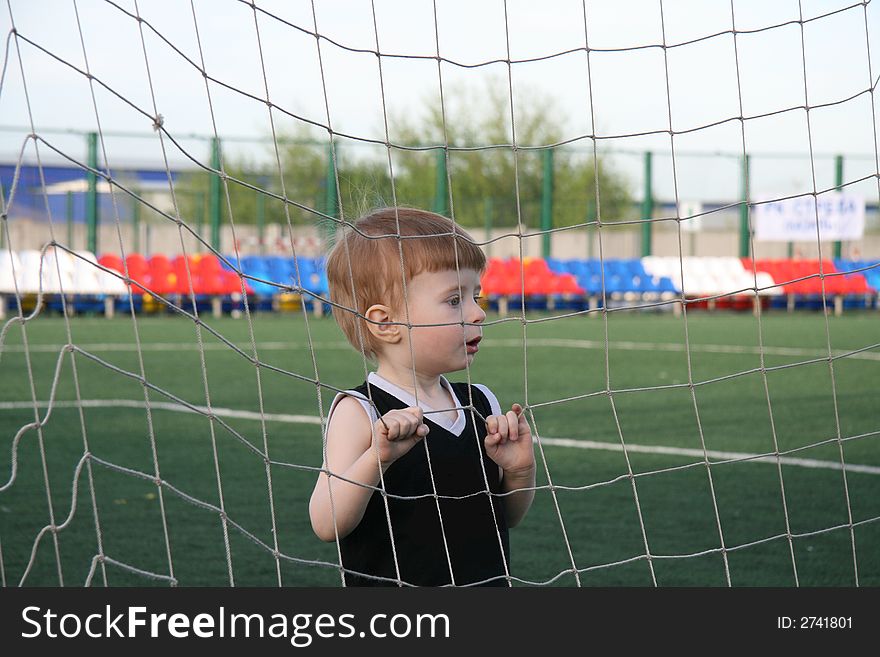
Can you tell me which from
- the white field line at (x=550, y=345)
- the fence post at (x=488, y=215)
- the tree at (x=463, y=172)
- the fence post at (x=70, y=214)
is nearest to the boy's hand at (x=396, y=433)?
the white field line at (x=550, y=345)

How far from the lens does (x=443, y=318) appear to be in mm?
2021

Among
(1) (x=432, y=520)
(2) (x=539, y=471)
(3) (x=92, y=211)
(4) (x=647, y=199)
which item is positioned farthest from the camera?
(4) (x=647, y=199)

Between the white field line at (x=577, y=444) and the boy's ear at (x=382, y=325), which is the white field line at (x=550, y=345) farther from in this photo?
the boy's ear at (x=382, y=325)

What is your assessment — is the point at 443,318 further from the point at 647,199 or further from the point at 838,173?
the point at 838,173

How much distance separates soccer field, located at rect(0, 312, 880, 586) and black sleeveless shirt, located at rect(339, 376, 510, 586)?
0.13m

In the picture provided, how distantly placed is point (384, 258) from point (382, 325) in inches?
4.9

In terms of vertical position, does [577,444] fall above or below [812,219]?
below

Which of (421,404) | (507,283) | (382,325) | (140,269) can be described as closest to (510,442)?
(421,404)

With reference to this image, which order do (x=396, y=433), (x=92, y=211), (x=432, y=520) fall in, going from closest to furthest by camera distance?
(x=396, y=433), (x=432, y=520), (x=92, y=211)

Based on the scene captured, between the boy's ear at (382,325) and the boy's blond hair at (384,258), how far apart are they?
0.6 inches

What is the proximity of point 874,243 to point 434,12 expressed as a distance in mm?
23119

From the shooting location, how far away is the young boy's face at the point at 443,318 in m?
2.01

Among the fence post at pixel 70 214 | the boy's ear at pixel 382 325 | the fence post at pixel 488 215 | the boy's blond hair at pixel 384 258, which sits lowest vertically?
the boy's ear at pixel 382 325
